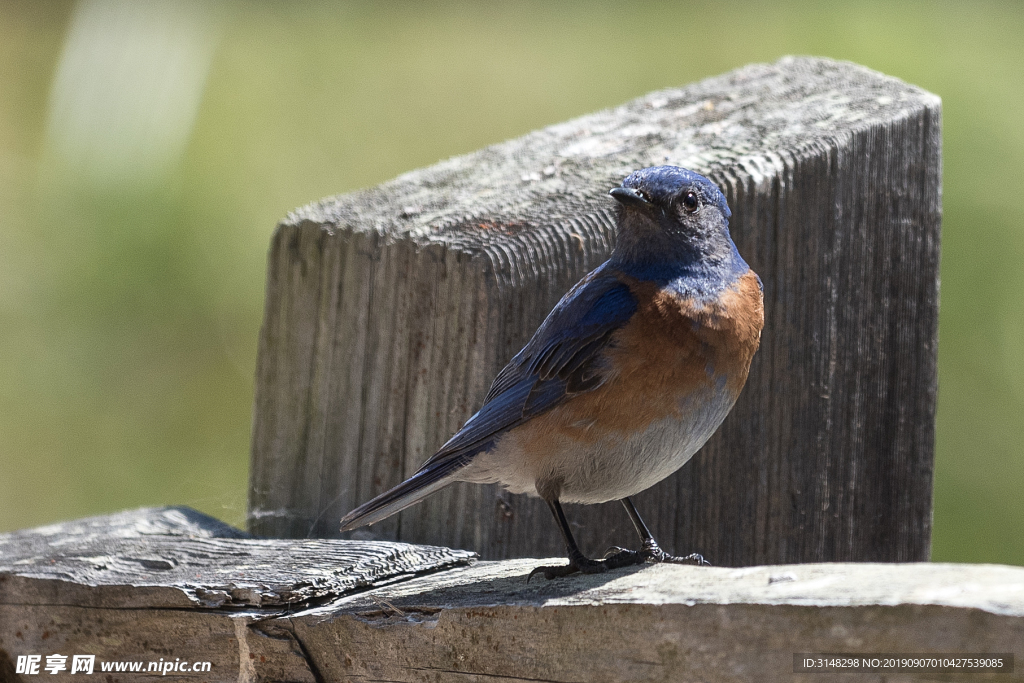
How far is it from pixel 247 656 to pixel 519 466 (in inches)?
30.3

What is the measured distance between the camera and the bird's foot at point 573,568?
7.59ft

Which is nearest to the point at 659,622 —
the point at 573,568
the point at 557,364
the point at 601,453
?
the point at 573,568

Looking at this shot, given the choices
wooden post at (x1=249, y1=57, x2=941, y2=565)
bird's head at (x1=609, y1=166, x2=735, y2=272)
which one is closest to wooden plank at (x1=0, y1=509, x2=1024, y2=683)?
wooden post at (x1=249, y1=57, x2=941, y2=565)

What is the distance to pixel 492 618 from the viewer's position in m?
2.11

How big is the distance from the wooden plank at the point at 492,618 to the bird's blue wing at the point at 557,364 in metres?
0.32

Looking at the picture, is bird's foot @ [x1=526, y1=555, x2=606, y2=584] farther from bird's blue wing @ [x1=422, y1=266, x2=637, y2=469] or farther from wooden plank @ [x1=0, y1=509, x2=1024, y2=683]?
bird's blue wing @ [x1=422, y1=266, x2=637, y2=469]

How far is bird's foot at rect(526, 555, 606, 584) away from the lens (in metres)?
2.31

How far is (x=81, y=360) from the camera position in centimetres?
637

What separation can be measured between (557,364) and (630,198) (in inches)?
17.6

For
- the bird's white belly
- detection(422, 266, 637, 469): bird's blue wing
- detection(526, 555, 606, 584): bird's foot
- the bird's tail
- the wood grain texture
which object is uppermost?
detection(422, 266, 637, 469): bird's blue wing

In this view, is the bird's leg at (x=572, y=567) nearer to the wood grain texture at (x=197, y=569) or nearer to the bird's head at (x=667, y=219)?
the wood grain texture at (x=197, y=569)

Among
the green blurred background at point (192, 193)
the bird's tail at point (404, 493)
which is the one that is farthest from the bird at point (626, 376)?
the green blurred background at point (192, 193)

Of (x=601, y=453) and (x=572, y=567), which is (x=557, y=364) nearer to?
(x=601, y=453)

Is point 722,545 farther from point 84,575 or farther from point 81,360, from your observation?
point 81,360
